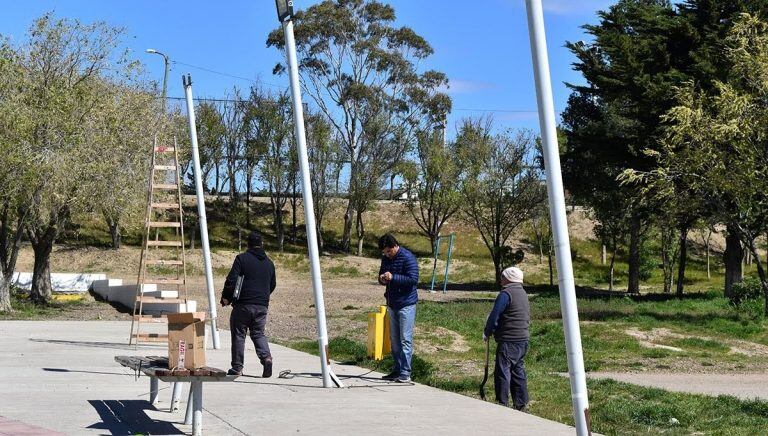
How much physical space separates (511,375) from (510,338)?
43cm

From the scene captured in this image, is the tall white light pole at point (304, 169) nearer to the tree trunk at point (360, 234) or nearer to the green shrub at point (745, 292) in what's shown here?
the green shrub at point (745, 292)

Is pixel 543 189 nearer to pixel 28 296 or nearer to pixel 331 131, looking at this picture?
pixel 331 131

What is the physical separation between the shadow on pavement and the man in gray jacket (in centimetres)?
386

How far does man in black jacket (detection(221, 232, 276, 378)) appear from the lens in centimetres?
1371

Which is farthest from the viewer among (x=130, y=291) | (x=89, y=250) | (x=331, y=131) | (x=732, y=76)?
(x=331, y=131)

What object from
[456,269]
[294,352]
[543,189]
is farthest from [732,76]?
[456,269]

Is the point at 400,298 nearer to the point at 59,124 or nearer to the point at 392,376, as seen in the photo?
the point at 392,376

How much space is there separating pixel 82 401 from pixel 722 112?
59.7 ft

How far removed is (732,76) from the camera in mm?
30828

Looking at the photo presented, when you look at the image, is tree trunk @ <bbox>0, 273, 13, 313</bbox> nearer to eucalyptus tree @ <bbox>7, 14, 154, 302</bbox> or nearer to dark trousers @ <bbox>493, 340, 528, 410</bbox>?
eucalyptus tree @ <bbox>7, 14, 154, 302</bbox>

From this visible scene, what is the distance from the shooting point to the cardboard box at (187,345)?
9.69 metres

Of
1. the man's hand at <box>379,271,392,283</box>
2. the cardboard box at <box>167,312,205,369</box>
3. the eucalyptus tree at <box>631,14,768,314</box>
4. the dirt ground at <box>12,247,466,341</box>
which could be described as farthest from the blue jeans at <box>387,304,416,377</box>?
the eucalyptus tree at <box>631,14,768,314</box>

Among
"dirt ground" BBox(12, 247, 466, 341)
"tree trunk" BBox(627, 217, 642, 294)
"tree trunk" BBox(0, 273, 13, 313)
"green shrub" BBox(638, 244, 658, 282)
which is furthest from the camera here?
"green shrub" BBox(638, 244, 658, 282)

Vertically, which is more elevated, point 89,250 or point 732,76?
point 732,76
